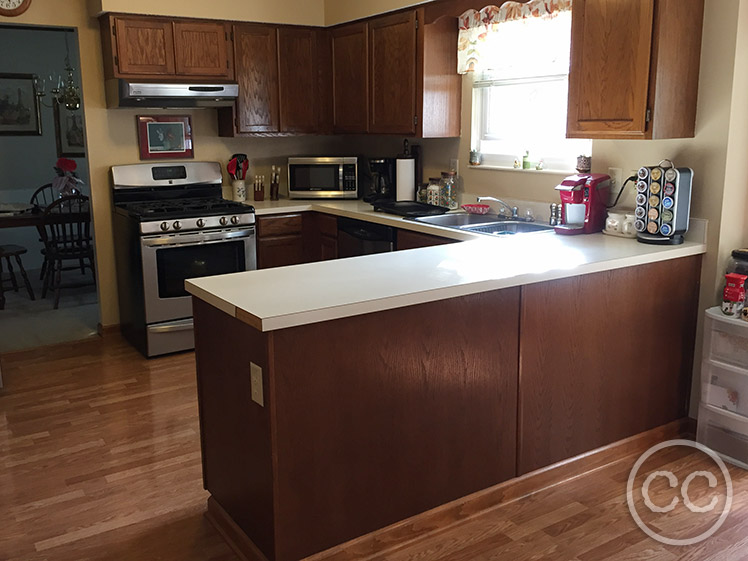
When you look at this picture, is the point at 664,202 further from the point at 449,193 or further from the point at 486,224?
the point at 449,193

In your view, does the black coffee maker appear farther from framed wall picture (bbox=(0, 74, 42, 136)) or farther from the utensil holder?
framed wall picture (bbox=(0, 74, 42, 136))

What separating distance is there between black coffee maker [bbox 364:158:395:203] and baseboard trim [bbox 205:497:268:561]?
276cm

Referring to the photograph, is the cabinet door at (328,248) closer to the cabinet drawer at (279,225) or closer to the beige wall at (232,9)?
the cabinet drawer at (279,225)

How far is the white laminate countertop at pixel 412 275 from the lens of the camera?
2.12 m

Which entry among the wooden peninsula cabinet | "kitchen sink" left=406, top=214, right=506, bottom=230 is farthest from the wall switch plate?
"kitchen sink" left=406, top=214, right=506, bottom=230

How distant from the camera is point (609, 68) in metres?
2.98

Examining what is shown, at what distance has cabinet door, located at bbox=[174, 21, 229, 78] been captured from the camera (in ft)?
15.1

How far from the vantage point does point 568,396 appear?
2.81 metres

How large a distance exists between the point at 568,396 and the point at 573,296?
0.40 m

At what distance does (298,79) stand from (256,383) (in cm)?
344

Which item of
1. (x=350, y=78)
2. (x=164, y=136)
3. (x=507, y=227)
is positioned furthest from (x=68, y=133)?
(x=507, y=227)

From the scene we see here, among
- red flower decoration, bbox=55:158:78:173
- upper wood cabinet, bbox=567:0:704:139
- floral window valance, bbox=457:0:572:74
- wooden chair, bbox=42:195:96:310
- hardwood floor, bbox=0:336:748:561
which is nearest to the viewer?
hardwood floor, bbox=0:336:748:561

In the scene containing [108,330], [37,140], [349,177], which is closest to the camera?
[108,330]

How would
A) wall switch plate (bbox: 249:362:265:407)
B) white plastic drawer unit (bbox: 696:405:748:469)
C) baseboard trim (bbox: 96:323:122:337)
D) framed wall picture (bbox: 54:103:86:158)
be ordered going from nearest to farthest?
1. wall switch plate (bbox: 249:362:265:407)
2. white plastic drawer unit (bbox: 696:405:748:469)
3. baseboard trim (bbox: 96:323:122:337)
4. framed wall picture (bbox: 54:103:86:158)
